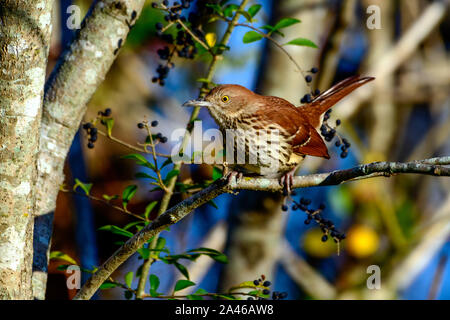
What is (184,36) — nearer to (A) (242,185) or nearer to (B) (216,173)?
(B) (216,173)

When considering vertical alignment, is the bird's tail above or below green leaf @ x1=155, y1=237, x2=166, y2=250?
above

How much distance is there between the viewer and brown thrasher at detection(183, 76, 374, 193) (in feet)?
9.99

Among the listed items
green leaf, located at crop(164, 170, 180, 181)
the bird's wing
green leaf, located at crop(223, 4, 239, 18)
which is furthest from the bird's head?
green leaf, located at crop(164, 170, 180, 181)

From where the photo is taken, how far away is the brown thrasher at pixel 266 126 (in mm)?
3045

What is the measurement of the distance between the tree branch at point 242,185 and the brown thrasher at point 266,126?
0.60 m

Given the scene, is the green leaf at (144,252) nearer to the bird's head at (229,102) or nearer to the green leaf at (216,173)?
the green leaf at (216,173)

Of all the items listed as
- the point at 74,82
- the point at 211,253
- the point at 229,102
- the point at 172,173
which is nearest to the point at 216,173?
the point at 172,173

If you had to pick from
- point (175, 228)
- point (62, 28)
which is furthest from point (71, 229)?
point (62, 28)

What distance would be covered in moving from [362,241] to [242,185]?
12.5ft

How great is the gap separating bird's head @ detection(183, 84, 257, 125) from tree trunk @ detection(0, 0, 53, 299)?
1.23 meters

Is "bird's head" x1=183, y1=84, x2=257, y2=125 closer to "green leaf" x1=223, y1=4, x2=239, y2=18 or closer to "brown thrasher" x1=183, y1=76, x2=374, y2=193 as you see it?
"brown thrasher" x1=183, y1=76, x2=374, y2=193

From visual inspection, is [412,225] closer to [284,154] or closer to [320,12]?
[320,12]

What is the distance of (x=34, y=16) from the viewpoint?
2148 mm

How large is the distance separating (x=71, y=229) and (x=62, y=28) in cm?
191
